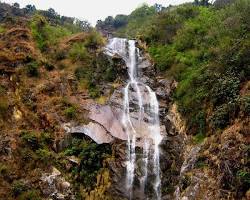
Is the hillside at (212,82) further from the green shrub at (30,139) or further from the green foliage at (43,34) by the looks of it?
the green shrub at (30,139)

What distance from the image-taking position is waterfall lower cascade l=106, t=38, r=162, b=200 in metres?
23.5

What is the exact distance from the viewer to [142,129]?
86.5 feet

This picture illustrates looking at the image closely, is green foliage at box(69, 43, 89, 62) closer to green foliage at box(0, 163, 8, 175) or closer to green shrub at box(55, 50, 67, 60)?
green shrub at box(55, 50, 67, 60)

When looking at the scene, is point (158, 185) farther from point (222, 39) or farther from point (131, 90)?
point (222, 39)

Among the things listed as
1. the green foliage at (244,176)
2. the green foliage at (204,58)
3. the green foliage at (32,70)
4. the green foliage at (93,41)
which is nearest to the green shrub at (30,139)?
the green foliage at (32,70)

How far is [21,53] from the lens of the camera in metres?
29.1

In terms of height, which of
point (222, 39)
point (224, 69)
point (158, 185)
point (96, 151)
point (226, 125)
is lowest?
point (158, 185)

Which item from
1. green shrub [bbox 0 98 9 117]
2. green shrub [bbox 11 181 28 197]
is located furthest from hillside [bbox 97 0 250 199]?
green shrub [bbox 0 98 9 117]

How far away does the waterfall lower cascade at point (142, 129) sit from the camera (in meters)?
23.5

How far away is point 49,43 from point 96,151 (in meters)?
13.7

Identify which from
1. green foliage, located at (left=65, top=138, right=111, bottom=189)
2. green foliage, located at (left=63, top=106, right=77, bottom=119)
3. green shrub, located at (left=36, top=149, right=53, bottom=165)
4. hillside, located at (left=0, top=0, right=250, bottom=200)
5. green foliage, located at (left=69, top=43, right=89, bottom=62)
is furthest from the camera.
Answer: green foliage, located at (left=69, top=43, right=89, bottom=62)

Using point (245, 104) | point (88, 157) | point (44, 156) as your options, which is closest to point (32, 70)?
point (44, 156)

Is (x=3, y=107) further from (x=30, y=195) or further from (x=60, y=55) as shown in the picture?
(x=60, y=55)

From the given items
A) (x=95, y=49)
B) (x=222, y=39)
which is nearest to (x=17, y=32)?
(x=95, y=49)
